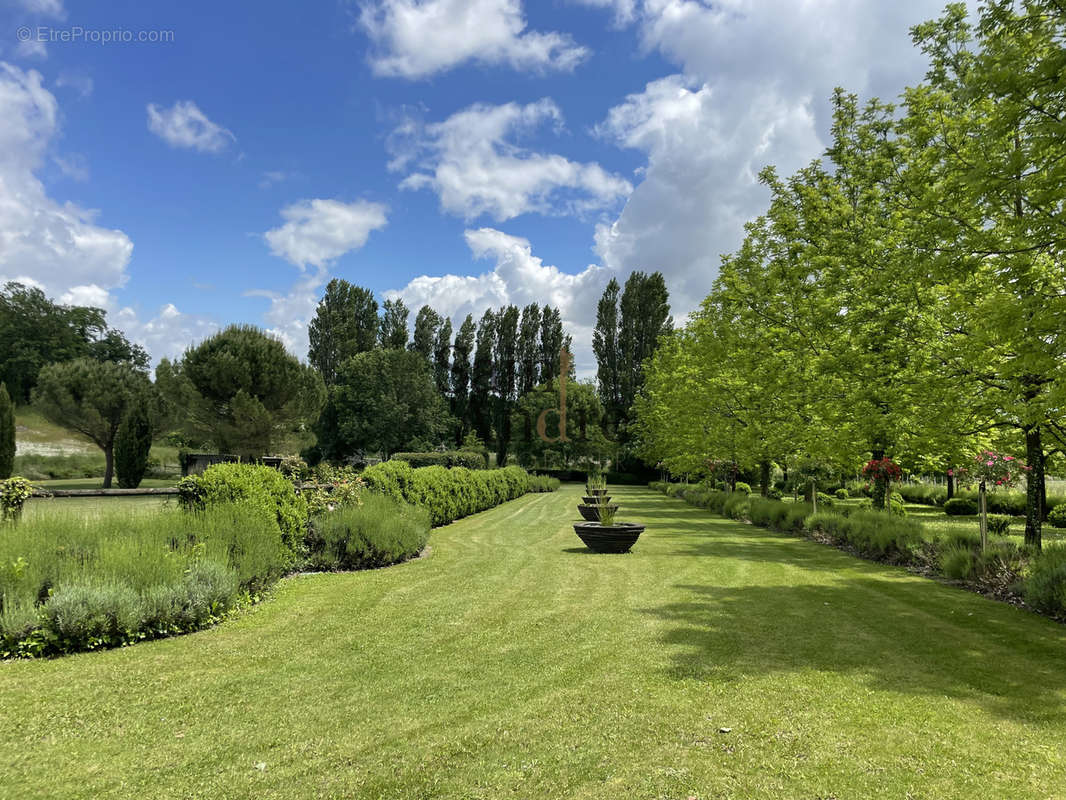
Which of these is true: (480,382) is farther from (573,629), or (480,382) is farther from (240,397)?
(573,629)

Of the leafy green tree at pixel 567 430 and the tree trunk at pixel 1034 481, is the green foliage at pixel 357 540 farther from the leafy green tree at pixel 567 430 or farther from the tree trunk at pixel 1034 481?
the leafy green tree at pixel 567 430

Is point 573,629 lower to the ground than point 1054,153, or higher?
lower

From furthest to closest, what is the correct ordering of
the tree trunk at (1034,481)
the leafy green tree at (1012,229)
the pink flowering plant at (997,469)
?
the pink flowering plant at (997,469) → the tree trunk at (1034,481) → the leafy green tree at (1012,229)

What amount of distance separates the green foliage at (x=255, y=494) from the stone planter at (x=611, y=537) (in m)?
4.97

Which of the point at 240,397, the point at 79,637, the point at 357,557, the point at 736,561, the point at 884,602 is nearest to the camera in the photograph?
the point at 79,637

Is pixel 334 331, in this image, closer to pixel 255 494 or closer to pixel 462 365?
pixel 462 365

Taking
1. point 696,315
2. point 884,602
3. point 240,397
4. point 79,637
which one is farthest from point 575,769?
point 240,397

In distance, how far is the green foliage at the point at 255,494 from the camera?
8031mm

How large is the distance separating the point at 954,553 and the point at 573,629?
678 cm

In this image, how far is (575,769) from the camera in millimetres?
3203

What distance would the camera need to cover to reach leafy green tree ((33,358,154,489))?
32969 mm

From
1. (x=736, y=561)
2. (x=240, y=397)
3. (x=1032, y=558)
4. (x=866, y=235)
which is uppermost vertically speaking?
(x=866, y=235)

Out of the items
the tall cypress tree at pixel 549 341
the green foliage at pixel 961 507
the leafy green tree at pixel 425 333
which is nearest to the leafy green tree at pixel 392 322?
the leafy green tree at pixel 425 333

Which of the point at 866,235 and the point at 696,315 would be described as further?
the point at 696,315
